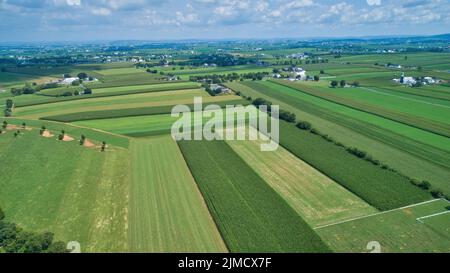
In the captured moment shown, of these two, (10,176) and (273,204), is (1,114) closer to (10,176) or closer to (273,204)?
(10,176)

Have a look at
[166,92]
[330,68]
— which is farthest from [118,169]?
[330,68]

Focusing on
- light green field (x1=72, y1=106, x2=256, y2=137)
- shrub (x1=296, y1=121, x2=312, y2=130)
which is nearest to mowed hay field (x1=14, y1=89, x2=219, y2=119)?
light green field (x1=72, y1=106, x2=256, y2=137)

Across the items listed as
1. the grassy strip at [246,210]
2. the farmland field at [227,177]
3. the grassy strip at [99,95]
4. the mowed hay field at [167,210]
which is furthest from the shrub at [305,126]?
the grassy strip at [99,95]

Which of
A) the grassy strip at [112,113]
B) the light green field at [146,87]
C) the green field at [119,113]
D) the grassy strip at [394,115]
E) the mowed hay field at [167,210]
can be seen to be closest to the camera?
the mowed hay field at [167,210]

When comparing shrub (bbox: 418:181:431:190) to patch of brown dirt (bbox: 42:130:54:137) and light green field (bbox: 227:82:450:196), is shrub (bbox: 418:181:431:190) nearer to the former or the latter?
light green field (bbox: 227:82:450:196)

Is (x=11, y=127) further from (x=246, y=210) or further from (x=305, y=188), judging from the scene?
(x=305, y=188)

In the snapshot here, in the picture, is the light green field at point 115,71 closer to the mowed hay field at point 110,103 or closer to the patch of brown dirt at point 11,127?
the mowed hay field at point 110,103
